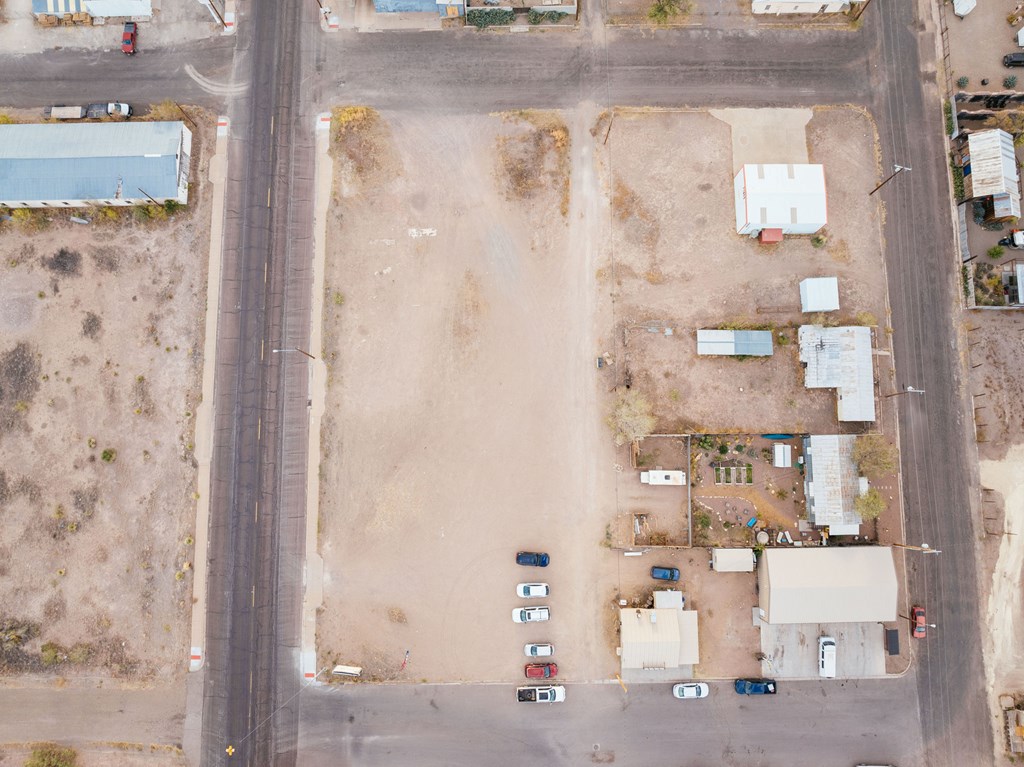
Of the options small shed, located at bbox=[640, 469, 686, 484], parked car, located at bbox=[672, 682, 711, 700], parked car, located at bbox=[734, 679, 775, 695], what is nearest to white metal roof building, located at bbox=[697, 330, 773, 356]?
small shed, located at bbox=[640, 469, 686, 484]

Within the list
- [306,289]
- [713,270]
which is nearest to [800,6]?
[713,270]

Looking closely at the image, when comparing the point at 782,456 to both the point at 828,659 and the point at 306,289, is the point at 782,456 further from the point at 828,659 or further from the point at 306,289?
the point at 306,289

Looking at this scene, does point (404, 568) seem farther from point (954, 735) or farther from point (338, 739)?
point (954, 735)

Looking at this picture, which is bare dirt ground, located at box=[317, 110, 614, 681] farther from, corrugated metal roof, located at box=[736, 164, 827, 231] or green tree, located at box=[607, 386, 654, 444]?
corrugated metal roof, located at box=[736, 164, 827, 231]

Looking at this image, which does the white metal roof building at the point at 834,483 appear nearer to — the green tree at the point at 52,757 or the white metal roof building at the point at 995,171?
the white metal roof building at the point at 995,171

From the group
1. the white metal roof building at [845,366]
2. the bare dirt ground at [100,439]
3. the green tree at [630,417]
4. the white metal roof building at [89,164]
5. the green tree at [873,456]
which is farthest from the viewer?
the white metal roof building at [89,164]

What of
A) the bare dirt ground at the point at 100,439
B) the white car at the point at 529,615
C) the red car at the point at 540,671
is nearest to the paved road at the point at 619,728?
the red car at the point at 540,671

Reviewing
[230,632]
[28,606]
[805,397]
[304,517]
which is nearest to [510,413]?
[304,517]
